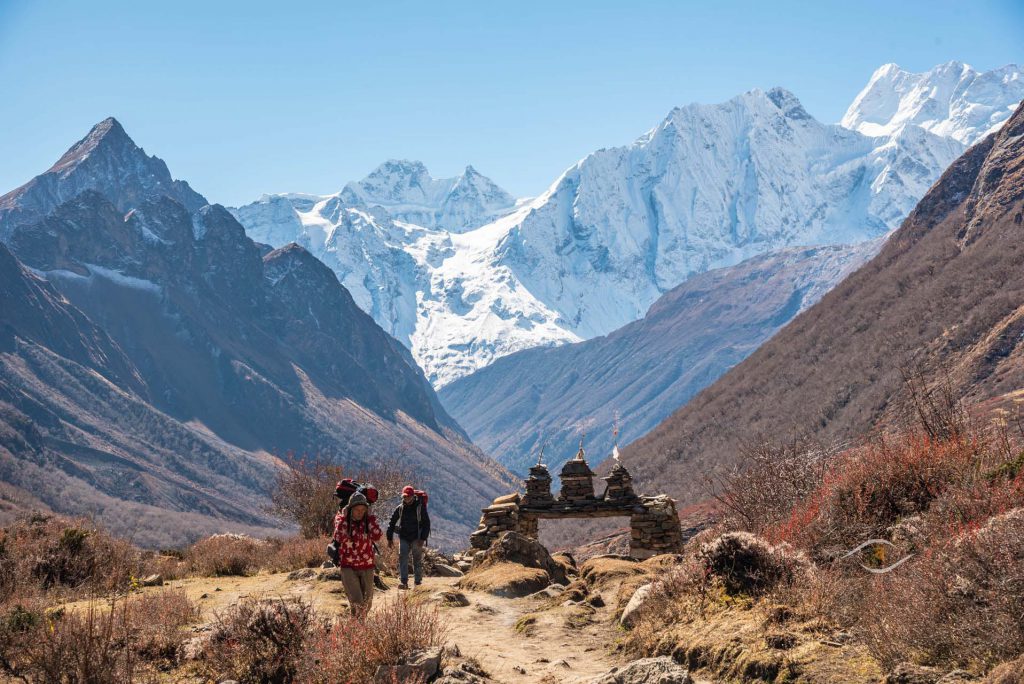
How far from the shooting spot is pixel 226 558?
23984 mm

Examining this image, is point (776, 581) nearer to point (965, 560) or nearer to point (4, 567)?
point (965, 560)

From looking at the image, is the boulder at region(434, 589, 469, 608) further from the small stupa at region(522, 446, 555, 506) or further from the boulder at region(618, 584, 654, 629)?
the small stupa at region(522, 446, 555, 506)

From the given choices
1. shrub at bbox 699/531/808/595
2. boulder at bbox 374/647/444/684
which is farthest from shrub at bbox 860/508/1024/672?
boulder at bbox 374/647/444/684

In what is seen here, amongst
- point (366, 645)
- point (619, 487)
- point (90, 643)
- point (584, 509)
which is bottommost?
point (366, 645)

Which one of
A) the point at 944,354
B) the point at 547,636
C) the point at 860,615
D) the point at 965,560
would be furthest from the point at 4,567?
the point at 944,354

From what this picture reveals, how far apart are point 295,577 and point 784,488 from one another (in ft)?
31.7

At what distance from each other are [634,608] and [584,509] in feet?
59.8

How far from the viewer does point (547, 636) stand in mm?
13414

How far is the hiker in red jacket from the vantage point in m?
13.1

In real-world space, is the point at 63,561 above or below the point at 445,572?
above

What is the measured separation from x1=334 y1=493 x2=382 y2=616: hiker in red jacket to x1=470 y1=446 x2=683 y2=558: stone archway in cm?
1321

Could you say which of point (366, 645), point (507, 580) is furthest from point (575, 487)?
point (366, 645)

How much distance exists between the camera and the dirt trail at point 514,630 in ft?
36.8

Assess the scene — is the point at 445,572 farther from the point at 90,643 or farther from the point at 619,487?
the point at 90,643
